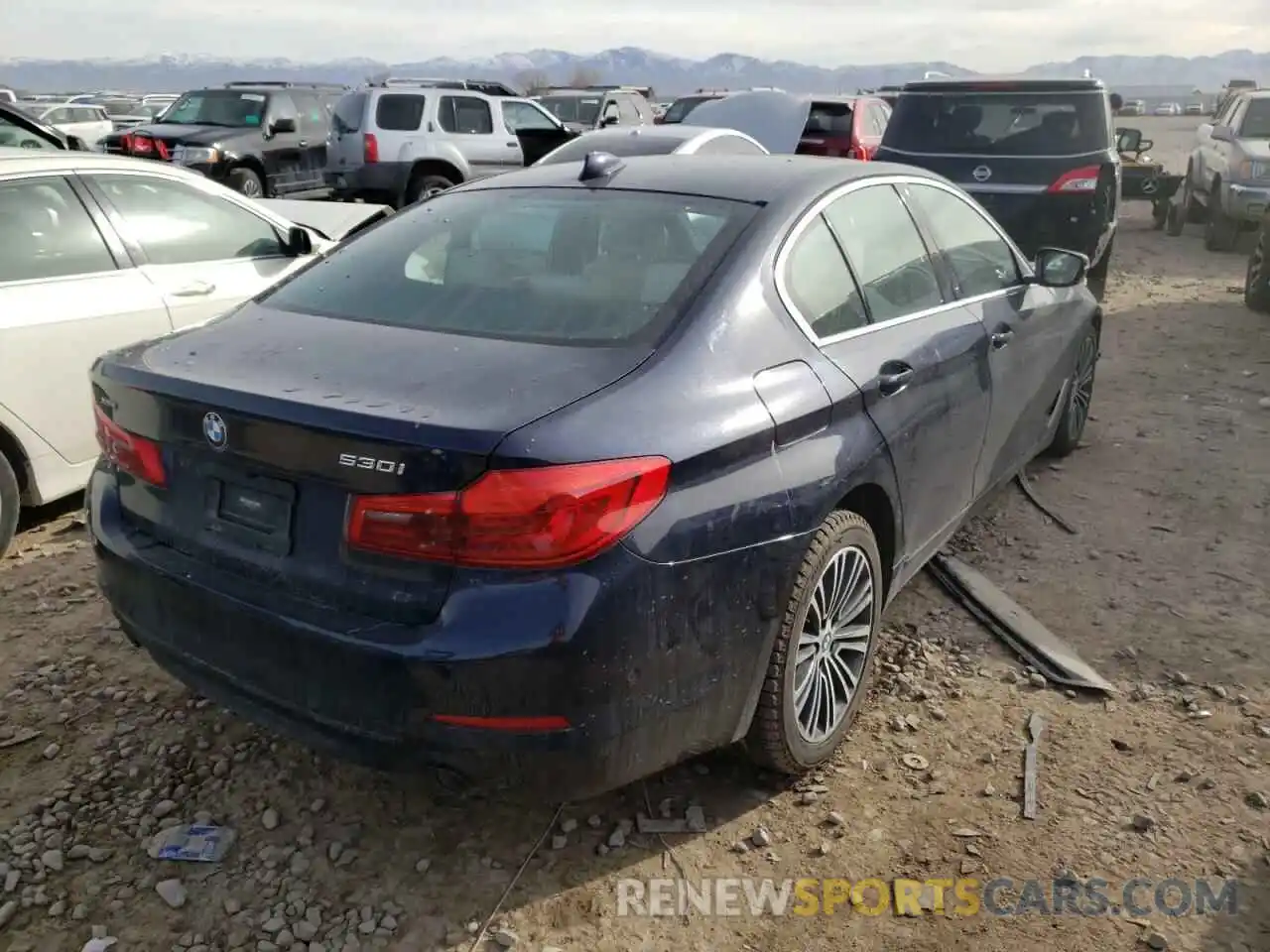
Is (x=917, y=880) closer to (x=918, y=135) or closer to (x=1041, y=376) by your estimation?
(x=1041, y=376)

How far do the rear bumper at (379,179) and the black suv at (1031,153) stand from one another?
723cm

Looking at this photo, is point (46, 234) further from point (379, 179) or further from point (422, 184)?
point (422, 184)

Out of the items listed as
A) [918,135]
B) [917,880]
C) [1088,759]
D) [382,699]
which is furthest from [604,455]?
[918,135]

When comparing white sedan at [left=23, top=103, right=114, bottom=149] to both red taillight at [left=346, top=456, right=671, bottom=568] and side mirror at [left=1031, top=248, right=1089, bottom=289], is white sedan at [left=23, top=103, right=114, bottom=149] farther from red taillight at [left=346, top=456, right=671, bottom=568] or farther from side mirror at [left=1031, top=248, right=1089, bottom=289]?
red taillight at [left=346, top=456, right=671, bottom=568]

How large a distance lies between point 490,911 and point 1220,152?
12.8 m

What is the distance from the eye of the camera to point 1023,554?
4418 millimetres

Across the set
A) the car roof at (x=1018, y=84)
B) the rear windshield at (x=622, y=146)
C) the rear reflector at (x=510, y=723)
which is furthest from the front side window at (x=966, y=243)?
the car roof at (x=1018, y=84)

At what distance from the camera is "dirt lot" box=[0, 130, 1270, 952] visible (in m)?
2.45

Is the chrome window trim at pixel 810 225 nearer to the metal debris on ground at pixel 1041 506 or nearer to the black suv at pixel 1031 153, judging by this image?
the metal debris on ground at pixel 1041 506

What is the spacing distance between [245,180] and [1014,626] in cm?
1263

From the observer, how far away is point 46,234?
447 centimetres

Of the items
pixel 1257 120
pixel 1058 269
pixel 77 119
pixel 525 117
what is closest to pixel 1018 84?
pixel 1058 269

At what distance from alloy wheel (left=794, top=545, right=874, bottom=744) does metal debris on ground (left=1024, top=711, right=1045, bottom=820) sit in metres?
0.52

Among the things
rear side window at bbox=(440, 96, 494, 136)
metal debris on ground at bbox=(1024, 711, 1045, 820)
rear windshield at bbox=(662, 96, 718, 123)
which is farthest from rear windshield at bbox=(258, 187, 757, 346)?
rear windshield at bbox=(662, 96, 718, 123)
